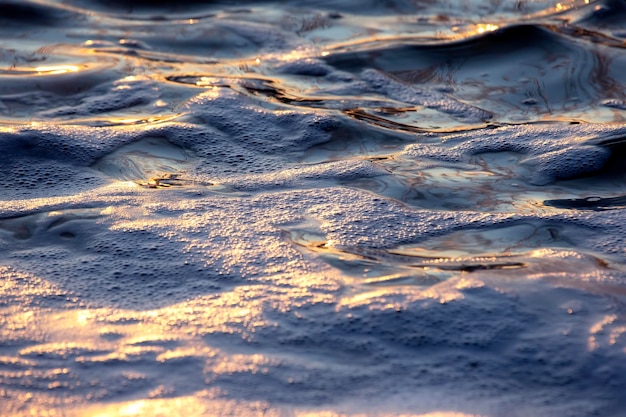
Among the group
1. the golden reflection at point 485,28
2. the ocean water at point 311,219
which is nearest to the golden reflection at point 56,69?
the ocean water at point 311,219

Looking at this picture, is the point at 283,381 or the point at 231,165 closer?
the point at 283,381

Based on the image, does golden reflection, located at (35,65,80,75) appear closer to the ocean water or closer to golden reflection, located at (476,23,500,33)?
the ocean water

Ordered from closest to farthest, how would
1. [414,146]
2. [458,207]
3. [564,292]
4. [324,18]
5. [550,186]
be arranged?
[564,292] → [458,207] → [550,186] → [414,146] → [324,18]

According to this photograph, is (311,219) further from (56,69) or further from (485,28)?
(485,28)

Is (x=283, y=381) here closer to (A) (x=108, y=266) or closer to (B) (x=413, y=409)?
(B) (x=413, y=409)

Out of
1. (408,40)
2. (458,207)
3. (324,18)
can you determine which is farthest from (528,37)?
(458,207)

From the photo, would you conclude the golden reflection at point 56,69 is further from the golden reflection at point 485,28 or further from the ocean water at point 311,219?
the golden reflection at point 485,28
